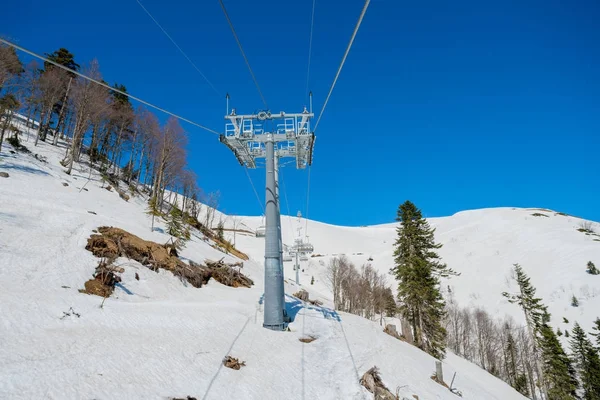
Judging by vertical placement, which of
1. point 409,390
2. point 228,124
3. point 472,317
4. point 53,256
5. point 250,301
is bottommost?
point 472,317

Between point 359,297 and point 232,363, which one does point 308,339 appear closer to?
point 232,363

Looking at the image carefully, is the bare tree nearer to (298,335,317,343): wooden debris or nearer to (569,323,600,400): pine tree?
(298,335,317,343): wooden debris

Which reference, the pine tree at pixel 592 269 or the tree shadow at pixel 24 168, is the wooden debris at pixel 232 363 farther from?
the pine tree at pixel 592 269

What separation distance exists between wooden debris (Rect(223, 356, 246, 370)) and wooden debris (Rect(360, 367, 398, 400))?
3494 millimetres

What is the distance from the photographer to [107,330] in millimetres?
7281

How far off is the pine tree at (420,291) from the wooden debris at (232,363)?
24157 millimetres

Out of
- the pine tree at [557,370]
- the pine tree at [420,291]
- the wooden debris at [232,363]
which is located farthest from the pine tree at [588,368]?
the wooden debris at [232,363]

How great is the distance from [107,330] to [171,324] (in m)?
1.90

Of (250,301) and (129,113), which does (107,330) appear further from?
(129,113)

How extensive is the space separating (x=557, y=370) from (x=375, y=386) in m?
43.5

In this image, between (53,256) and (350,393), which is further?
(53,256)

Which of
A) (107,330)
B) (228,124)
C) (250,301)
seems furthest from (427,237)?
(107,330)

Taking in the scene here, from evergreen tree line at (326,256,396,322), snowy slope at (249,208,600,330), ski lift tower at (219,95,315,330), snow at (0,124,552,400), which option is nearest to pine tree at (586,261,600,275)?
snowy slope at (249,208,600,330)

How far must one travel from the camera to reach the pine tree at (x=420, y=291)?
92.4 feet
